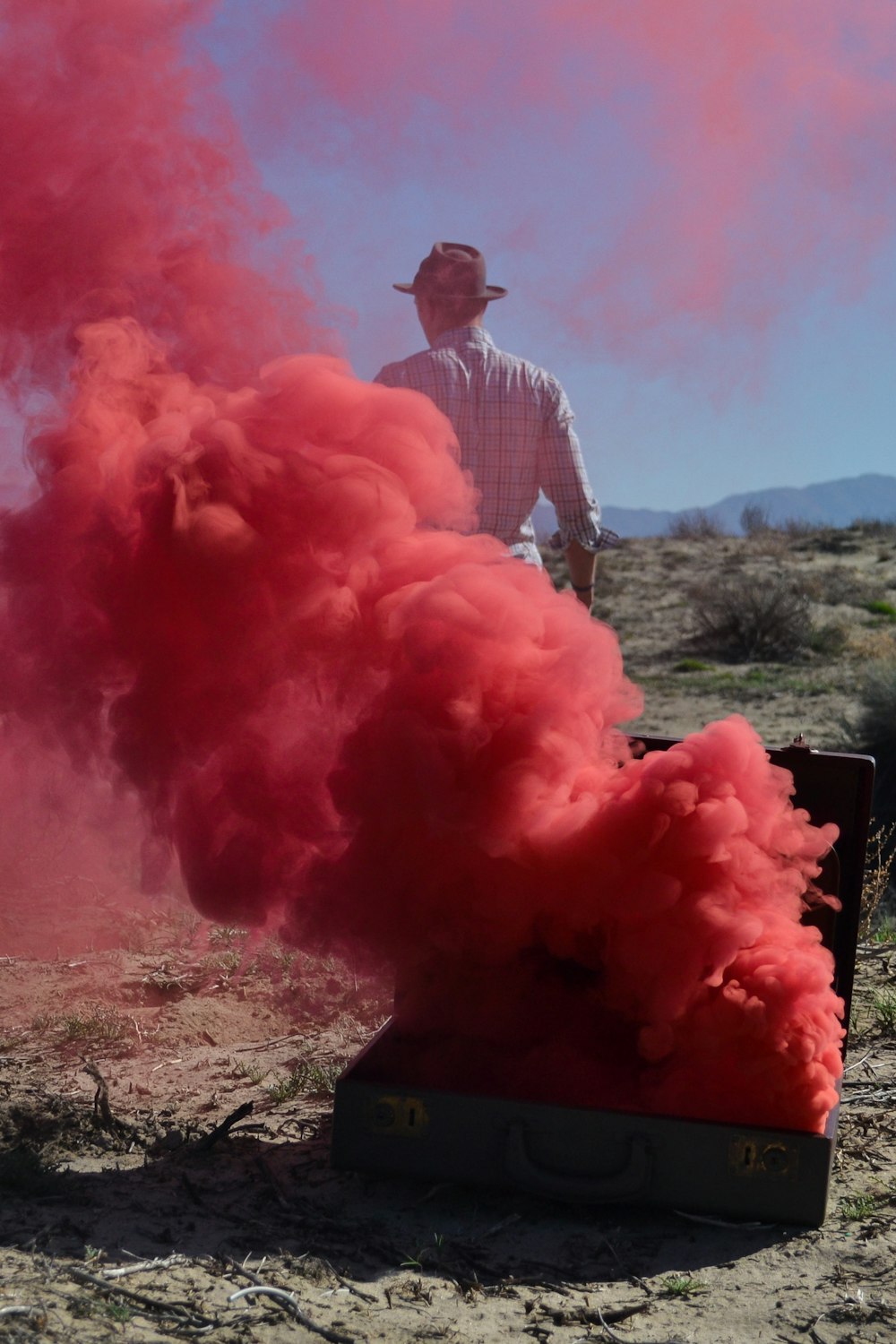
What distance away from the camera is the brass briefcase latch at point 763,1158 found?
3088 millimetres

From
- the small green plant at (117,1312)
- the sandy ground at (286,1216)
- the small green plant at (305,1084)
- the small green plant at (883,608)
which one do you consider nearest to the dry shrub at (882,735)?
the sandy ground at (286,1216)

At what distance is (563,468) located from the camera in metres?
5.00

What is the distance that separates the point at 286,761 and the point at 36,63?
7.40 feet

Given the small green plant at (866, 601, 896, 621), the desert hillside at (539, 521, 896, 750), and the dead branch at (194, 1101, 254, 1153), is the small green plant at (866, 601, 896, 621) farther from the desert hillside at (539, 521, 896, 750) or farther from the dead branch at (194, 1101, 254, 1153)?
the dead branch at (194, 1101, 254, 1153)

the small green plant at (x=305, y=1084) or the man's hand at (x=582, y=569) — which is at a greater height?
the man's hand at (x=582, y=569)

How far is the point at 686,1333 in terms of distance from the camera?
8.91 feet

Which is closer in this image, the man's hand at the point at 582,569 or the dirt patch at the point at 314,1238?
the dirt patch at the point at 314,1238

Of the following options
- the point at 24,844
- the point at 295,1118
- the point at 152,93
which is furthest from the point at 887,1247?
the point at 152,93

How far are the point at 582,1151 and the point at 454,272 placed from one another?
126 inches

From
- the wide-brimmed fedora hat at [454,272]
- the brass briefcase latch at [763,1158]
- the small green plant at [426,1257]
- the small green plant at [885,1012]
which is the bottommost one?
the small green plant at [426,1257]

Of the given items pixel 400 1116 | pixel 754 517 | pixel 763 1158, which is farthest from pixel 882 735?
pixel 754 517

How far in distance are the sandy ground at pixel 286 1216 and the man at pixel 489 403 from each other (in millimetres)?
1870

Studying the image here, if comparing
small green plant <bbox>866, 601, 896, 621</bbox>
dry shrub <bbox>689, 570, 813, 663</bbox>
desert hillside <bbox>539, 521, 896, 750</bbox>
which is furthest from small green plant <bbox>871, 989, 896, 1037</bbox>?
small green plant <bbox>866, 601, 896, 621</bbox>

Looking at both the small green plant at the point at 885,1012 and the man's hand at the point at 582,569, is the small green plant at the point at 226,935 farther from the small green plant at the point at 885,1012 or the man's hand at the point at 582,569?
the small green plant at the point at 885,1012
